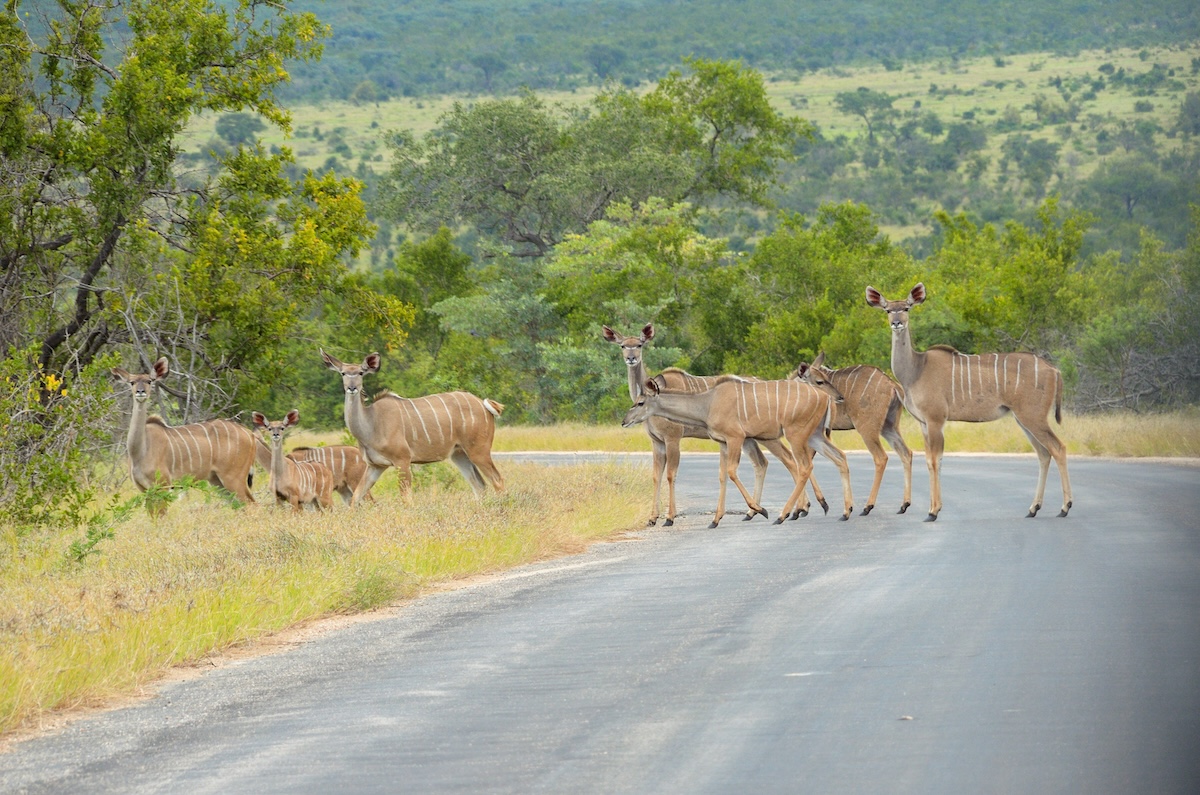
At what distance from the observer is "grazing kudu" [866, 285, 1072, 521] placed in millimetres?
18688

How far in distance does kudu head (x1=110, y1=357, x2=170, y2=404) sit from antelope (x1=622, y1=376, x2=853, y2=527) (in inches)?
204

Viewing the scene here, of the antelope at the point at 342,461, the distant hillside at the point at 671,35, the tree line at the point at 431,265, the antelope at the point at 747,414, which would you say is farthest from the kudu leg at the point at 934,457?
the distant hillside at the point at 671,35

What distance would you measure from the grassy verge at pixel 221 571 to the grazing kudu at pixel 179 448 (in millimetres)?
462

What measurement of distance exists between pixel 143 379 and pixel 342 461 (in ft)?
12.4

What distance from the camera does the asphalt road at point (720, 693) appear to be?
6801 mm

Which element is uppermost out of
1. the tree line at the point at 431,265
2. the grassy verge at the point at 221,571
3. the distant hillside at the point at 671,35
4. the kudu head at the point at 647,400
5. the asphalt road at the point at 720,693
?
the distant hillside at the point at 671,35

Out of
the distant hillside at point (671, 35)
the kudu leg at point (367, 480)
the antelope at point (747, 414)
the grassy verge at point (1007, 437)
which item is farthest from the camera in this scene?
the distant hillside at point (671, 35)

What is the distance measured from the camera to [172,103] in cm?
2053

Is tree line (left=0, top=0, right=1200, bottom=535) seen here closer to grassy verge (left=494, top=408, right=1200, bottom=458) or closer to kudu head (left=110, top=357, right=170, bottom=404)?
kudu head (left=110, top=357, right=170, bottom=404)

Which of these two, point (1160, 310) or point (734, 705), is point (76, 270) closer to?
point (734, 705)

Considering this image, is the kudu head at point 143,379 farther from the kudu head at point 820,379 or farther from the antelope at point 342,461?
the kudu head at point 820,379

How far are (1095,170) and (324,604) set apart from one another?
100665mm

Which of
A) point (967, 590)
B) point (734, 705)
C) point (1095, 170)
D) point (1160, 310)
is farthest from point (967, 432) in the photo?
point (1095, 170)

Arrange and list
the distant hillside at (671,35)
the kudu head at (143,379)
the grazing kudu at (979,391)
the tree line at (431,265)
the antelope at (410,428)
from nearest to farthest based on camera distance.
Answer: the kudu head at (143,379) → the grazing kudu at (979,391) → the antelope at (410,428) → the tree line at (431,265) → the distant hillside at (671,35)
